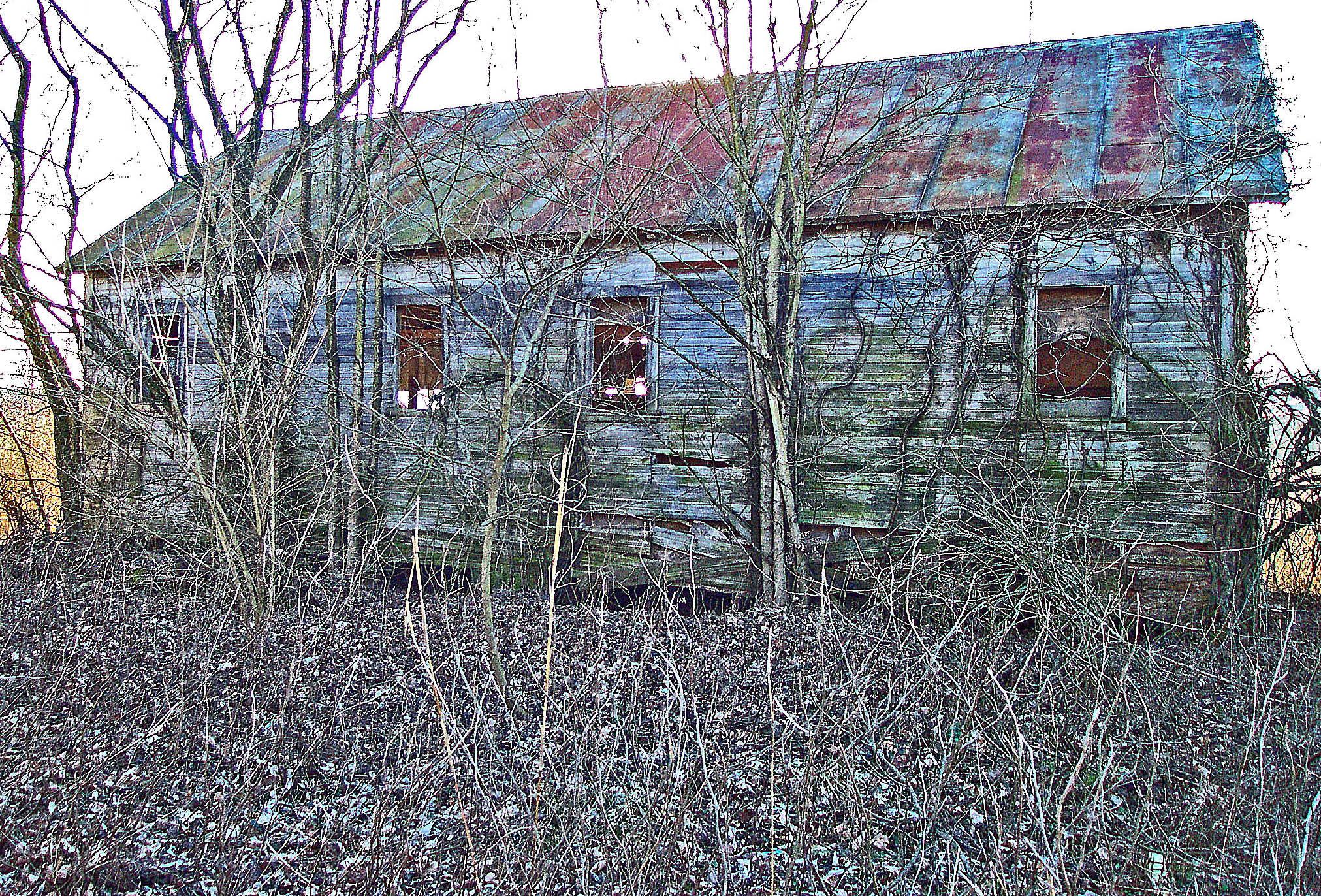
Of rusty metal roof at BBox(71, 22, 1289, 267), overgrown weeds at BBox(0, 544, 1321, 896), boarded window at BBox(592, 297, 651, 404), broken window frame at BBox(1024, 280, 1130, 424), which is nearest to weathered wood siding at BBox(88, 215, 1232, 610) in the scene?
broken window frame at BBox(1024, 280, 1130, 424)

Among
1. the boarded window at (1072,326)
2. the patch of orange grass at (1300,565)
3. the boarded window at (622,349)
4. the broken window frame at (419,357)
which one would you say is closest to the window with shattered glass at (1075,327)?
the boarded window at (1072,326)

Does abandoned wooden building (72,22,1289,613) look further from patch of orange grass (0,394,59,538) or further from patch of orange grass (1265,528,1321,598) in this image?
patch of orange grass (0,394,59,538)

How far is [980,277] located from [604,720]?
192 inches

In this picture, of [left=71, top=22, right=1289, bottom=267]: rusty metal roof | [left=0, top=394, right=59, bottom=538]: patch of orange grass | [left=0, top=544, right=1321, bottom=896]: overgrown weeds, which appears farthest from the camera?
[left=0, top=394, right=59, bottom=538]: patch of orange grass

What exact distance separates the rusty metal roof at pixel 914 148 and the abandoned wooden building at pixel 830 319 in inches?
2.0

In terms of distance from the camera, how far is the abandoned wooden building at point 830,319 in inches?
261

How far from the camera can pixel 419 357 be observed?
32.9 ft

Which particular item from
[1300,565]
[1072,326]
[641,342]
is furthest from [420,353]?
[1300,565]

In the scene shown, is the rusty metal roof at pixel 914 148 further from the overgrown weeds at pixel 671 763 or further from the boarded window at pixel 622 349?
the overgrown weeds at pixel 671 763

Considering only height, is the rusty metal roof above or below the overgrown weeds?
above

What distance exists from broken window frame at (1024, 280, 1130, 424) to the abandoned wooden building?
23mm

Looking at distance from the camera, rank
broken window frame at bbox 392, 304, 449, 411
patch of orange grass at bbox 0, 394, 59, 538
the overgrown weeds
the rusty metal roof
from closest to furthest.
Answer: the overgrown weeds
the rusty metal roof
patch of orange grass at bbox 0, 394, 59, 538
broken window frame at bbox 392, 304, 449, 411

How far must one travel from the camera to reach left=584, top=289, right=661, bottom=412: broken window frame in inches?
320

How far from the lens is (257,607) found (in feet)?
19.8
